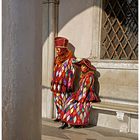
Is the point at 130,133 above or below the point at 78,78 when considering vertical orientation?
below

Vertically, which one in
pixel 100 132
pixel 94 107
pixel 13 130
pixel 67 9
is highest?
pixel 67 9

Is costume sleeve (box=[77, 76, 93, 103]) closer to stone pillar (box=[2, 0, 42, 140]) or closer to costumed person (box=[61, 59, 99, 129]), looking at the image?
costumed person (box=[61, 59, 99, 129])

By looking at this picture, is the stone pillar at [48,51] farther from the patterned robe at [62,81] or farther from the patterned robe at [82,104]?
the patterned robe at [82,104]

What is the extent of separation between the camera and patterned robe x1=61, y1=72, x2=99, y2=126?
18.4ft

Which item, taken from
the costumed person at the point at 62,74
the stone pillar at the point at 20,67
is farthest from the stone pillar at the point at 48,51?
the stone pillar at the point at 20,67

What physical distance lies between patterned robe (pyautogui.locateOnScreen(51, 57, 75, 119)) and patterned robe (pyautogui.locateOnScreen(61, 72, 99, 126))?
30cm

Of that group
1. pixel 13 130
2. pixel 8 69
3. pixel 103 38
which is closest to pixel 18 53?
pixel 8 69

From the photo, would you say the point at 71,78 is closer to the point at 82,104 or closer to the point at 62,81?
the point at 62,81

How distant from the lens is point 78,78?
6.17 m

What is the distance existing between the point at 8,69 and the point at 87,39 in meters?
4.14

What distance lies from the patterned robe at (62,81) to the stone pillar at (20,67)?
12.0 ft

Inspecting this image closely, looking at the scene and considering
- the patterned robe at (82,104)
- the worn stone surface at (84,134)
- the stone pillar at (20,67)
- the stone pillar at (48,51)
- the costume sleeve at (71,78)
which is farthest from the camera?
the stone pillar at (48,51)

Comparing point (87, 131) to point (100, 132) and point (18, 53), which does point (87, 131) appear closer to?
point (100, 132)

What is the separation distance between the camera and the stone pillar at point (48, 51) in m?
6.55
